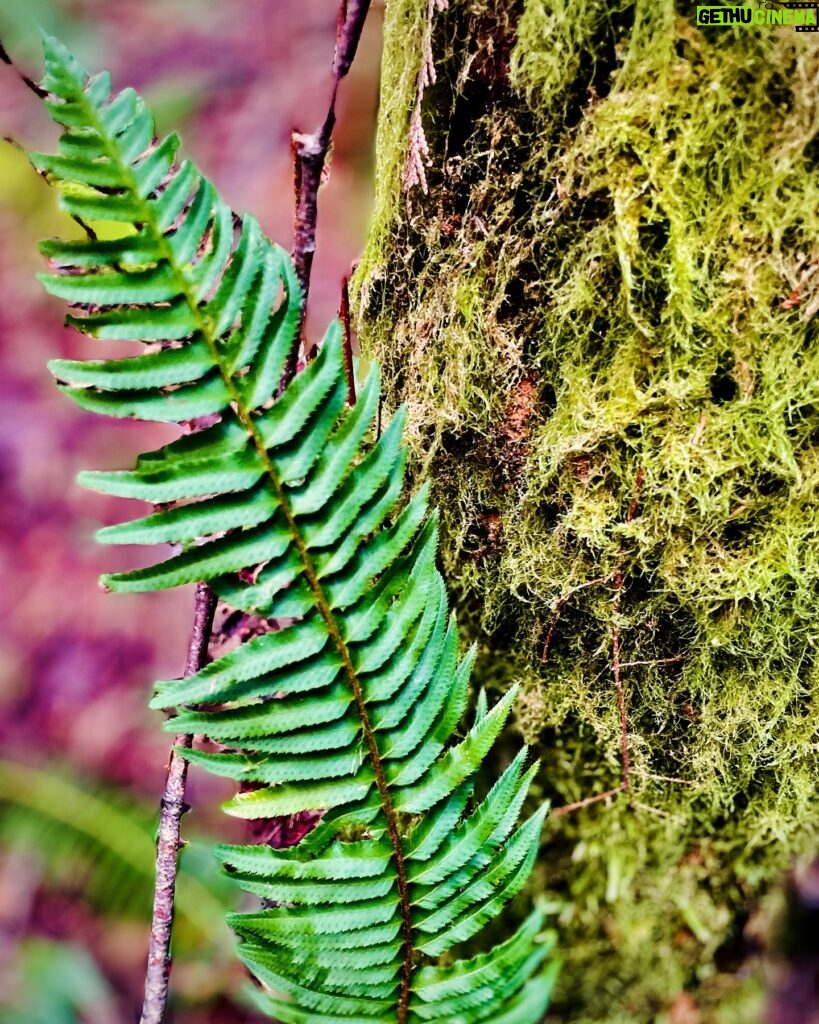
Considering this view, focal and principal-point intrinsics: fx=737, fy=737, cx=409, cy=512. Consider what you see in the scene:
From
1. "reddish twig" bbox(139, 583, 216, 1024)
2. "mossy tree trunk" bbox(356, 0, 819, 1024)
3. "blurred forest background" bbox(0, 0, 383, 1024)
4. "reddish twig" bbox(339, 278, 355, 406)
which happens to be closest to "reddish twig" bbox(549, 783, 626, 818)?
"mossy tree trunk" bbox(356, 0, 819, 1024)

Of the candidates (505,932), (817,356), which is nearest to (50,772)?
(505,932)

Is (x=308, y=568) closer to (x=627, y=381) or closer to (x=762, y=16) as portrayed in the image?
(x=627, y=381)

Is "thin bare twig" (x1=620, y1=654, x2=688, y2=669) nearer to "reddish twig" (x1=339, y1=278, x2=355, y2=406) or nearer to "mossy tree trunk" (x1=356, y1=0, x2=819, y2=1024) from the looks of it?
"mossy tree trunk" (x1=356, y1=0, x2=819, y2=1024)

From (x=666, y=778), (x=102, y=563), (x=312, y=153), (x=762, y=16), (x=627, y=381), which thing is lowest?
(x=666, y=778)

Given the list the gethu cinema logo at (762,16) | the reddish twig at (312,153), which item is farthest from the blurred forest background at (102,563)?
the gethu cinema logo at (762,16)

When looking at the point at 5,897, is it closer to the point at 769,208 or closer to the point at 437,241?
the point at 437,241

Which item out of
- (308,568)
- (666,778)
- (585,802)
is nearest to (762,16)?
(308,568)
